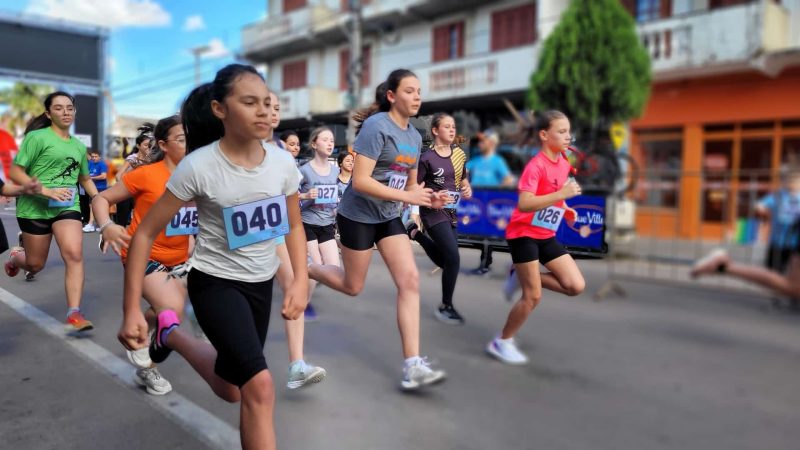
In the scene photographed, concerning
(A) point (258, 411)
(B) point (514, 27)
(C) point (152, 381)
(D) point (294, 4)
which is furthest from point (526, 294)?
(B) point (514, 27)

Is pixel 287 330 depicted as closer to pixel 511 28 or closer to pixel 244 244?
pixel 244 244

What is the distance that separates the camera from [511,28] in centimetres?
1279

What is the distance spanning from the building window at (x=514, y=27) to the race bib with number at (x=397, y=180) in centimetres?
1145

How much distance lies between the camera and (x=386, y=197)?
1.42m

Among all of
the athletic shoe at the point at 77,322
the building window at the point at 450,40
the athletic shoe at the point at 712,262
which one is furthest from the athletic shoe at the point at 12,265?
the building window at the point at 450,40

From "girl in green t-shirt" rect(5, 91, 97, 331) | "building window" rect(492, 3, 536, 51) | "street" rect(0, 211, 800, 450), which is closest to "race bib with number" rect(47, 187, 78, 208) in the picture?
"girl in green t-shirt" rect(5, 91, 97, 331)

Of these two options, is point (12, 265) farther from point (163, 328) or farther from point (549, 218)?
point (549, 218)

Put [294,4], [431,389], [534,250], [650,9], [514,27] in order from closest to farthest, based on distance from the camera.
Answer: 1. [534,250]
2. [431,389]
3. [294,4]
4. [650,9]
5. [514,27]

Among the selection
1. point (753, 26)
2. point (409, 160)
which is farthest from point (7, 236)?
point (753, 26)

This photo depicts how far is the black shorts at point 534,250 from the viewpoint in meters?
1.16

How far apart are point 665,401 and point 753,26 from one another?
8448 millimetres

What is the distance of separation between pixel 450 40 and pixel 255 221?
11.4 meters

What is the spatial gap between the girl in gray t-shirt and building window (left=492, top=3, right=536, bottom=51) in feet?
37.0

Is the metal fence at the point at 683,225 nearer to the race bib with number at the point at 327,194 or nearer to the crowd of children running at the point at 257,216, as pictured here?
the crowd of children running at the point at 257,216
